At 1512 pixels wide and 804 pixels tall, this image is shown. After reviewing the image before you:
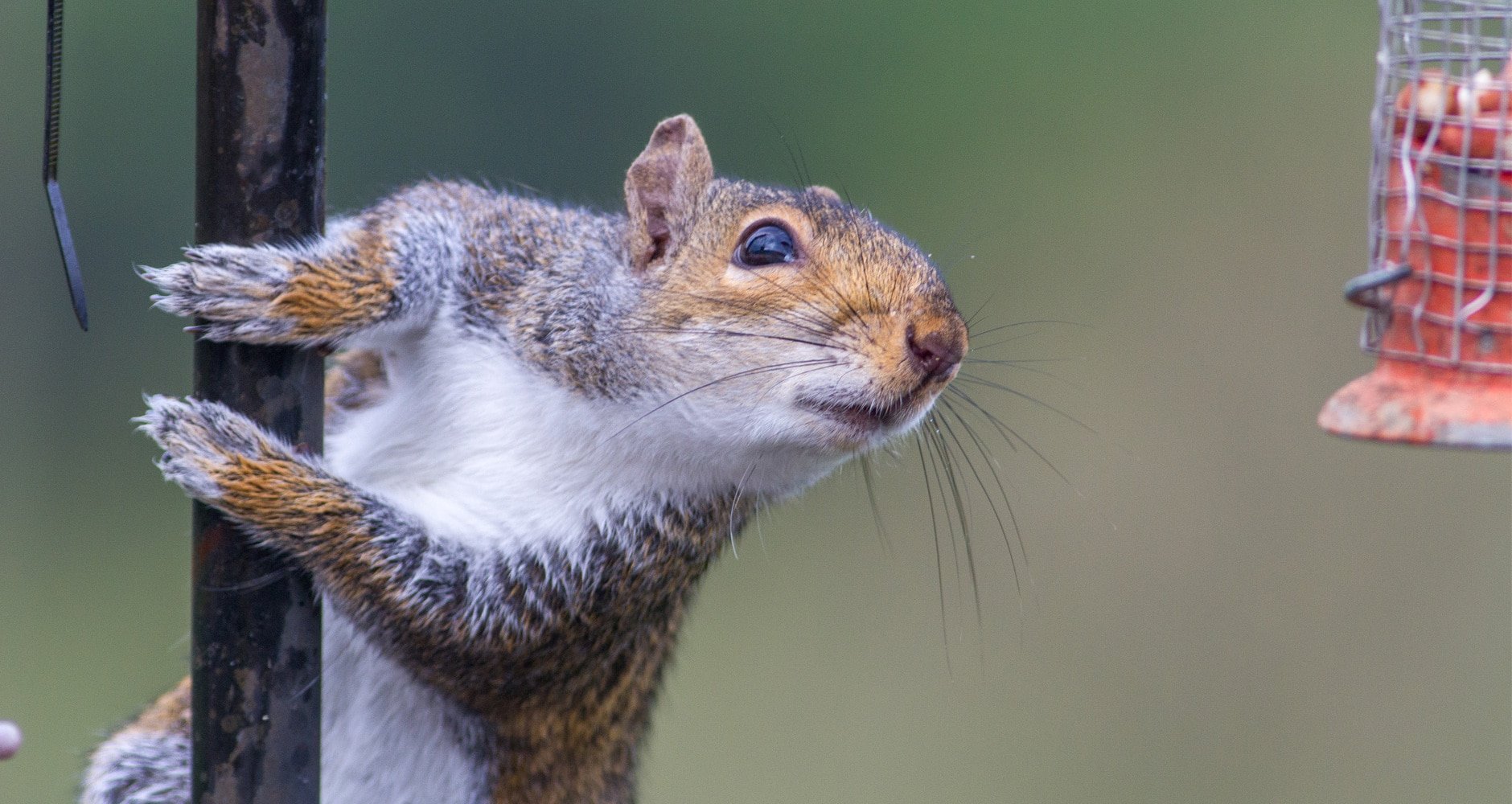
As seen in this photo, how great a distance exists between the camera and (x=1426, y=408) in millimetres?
1754

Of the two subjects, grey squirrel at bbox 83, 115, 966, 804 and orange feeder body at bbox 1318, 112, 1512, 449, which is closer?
orange feeder body at bbox 1318, 112, 1512, 449

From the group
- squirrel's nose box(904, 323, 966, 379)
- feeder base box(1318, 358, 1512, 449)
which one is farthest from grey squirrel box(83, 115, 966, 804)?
feeder base box(1318, 358, 1512, 449)

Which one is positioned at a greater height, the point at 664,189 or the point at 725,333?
the point at 664,189

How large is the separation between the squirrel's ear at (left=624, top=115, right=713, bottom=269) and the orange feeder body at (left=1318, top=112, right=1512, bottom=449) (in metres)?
0.91

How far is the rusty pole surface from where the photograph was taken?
1.86 meters

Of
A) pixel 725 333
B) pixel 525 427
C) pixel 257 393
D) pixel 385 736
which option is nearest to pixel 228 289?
pixel 257 393

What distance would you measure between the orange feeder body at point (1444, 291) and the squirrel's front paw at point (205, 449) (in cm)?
124

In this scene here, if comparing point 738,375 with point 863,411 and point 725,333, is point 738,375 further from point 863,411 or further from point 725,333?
point 863,411

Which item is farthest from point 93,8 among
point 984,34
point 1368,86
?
point 1368,86

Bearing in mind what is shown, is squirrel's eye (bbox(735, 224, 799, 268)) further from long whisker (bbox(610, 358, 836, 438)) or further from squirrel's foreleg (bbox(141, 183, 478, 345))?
squirrel's foreleg (bbox(141, 183, 478, 345))

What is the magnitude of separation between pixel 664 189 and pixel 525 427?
386 mm

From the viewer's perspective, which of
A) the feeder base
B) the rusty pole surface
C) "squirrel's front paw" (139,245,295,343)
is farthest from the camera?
"squirrel's front paw" (139,245,295,343)

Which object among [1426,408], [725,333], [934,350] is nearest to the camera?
[1426,408]

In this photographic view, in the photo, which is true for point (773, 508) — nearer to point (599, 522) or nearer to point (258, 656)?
point (599, 522)
